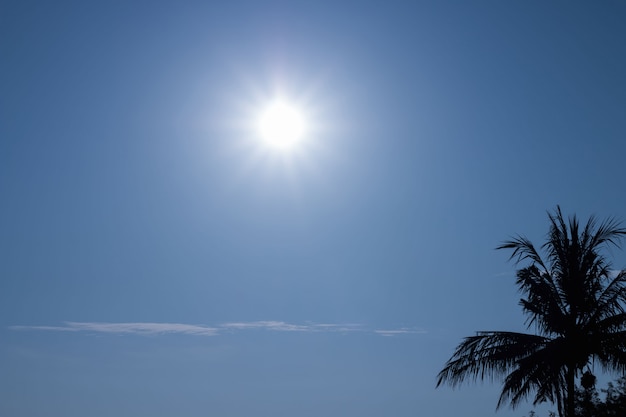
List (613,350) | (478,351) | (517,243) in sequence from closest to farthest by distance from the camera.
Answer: (613,350) < (478,351) < (517,243)

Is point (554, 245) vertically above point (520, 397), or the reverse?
point (554, 245)

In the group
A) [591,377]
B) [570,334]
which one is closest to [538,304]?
[570,334]

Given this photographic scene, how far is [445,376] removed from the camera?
71.1 feet

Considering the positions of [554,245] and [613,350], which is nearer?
[613,350]

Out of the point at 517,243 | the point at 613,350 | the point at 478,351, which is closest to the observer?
the point at 613,350

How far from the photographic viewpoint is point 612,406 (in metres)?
21.1

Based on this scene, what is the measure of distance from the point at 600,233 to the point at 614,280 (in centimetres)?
159

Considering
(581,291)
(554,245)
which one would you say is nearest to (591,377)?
(581,291)

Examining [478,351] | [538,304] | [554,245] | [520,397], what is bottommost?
[520,397]

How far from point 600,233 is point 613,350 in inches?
153

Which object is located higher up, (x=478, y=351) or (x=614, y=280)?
(x=614, y=280)

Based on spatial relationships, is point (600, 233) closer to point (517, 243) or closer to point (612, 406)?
point (517, 243)

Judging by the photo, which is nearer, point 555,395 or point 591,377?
point 591,377

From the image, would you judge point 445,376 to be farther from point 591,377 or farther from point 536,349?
point 591,377
